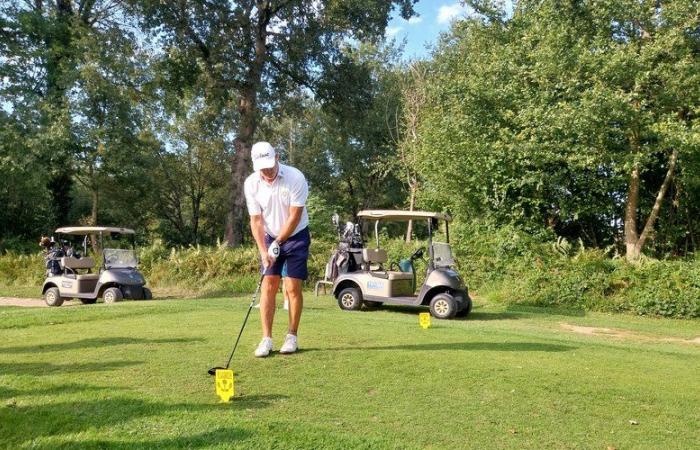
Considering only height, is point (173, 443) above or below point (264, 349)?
below

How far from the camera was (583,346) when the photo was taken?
21.7 feet

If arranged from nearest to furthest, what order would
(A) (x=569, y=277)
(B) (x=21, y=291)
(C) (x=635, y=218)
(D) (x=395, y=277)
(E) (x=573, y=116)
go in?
(D) (x=395, y=277)
(A) (x=569, y=277)
(E) (x=573, y=116)
(C) (x=635, y=218)
(B) (x=21, y=291)

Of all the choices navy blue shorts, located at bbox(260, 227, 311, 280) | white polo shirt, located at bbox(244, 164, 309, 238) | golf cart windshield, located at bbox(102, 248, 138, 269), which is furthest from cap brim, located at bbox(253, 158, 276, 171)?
golf cart windshield, located at bbox(102, 248, 138, 269)

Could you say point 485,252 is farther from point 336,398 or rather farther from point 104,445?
point 104,445

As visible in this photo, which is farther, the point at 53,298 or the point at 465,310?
the point at 53,298

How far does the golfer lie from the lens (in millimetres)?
4977

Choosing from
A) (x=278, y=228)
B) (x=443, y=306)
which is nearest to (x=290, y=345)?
(x=278, y=228)

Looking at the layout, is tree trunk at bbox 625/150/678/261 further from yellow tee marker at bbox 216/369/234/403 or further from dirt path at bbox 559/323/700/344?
yellow tee marker at bbox 216/369/234/403

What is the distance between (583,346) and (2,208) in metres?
27.4

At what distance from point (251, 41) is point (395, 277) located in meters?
15.8

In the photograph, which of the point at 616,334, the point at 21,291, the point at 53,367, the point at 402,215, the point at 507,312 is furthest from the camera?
the point at 21,291

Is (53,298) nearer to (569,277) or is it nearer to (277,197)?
(277,197)

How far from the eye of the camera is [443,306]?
10.5 metres

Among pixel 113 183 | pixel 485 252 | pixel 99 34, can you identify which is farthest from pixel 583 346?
pixel 113 183
